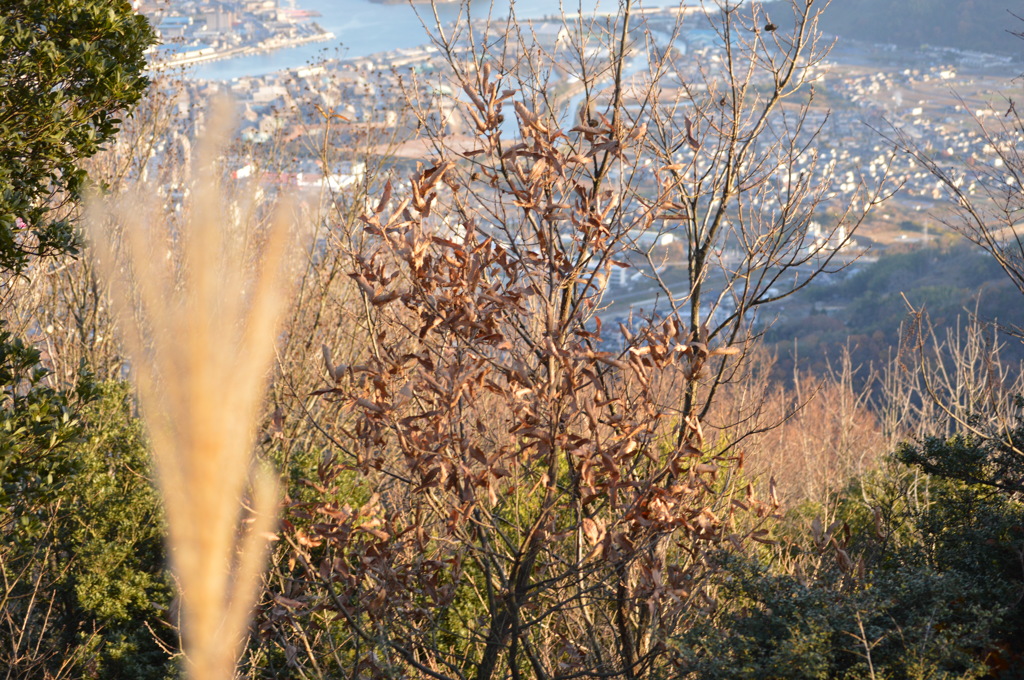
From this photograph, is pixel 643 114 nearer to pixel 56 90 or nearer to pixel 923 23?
pixel 56 90

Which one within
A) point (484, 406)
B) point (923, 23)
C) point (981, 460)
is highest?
point (923, 23)

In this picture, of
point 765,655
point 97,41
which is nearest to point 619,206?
point 765,655

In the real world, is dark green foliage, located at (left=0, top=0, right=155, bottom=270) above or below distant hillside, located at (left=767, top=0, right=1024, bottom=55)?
below

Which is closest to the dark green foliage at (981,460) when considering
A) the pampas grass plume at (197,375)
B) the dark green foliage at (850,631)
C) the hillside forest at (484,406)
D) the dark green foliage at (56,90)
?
the hillside forest at (484,406)

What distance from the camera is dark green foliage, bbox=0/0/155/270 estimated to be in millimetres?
3701

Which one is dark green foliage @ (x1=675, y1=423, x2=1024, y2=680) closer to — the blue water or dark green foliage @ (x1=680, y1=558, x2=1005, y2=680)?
dark green foliage @ (x1=680, y1=558, x2=1005, y2=680)

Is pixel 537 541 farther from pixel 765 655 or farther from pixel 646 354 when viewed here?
pixel 765 655

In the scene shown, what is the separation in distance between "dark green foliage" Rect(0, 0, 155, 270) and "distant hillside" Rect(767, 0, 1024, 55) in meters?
30.7

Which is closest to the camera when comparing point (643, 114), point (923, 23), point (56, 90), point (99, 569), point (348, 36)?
point (56, 90)

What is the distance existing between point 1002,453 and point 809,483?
321 inches

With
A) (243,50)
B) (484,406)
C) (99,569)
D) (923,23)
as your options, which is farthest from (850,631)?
(923,23)

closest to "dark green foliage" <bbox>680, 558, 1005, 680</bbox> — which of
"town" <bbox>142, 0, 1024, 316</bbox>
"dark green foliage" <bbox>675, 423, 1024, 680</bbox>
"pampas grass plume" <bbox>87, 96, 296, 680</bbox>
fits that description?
"dark green foliage" <bbox>675, 423, 1024, 680</bbox>

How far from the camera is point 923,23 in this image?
33.8 metres

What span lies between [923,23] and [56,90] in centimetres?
3745
